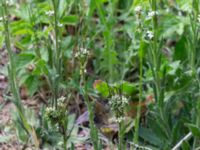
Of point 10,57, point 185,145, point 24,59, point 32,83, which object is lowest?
point 185,145

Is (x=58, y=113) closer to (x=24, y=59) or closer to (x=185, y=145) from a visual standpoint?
(x=185, y=145)

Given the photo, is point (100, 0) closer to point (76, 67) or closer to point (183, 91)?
point (76, 67)

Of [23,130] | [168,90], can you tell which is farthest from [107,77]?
[23,130]

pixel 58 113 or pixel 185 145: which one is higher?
pixel 58 113

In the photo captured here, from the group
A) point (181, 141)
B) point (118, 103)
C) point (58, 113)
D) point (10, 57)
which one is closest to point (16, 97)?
point (10, 57)

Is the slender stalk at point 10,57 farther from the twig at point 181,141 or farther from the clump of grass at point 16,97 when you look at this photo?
the twig at point 181,141

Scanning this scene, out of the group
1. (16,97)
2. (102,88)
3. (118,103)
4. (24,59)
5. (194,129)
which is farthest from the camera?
(24,59)

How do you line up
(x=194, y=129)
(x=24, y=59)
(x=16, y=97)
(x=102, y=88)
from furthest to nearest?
(x=24, y=59) → (x=102, y=88) → (x=16, y=97) → (x=194, y=129)

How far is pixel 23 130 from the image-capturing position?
7.12 ft

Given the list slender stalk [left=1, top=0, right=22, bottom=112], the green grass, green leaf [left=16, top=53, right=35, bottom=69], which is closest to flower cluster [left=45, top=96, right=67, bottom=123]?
the green grass

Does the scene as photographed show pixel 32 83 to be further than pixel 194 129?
Yes

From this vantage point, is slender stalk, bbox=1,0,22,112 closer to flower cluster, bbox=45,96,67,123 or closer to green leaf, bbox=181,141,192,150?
flower cluster, bbox=45,96,67,123

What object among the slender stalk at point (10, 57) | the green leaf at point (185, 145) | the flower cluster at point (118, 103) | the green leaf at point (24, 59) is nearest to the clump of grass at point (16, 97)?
the slender stalk at point (10, 57)

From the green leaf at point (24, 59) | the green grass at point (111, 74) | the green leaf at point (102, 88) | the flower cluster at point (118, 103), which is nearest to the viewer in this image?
the flower cluster at point (118, 103)
